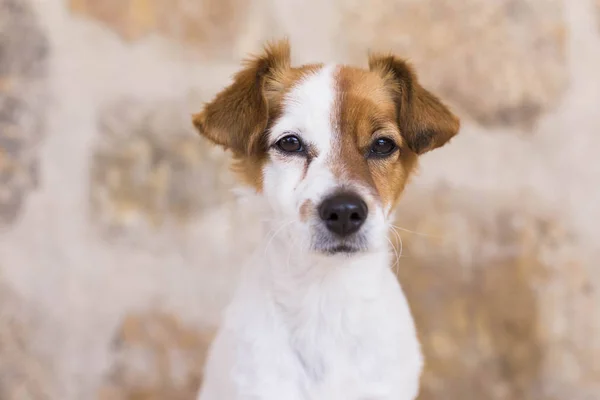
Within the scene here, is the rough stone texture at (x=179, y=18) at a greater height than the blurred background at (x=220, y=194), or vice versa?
the rough stone texture at (x=179, y=18)

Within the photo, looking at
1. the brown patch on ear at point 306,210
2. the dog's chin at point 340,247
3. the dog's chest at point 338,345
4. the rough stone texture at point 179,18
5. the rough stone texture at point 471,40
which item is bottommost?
the dog's chest at point 338,345

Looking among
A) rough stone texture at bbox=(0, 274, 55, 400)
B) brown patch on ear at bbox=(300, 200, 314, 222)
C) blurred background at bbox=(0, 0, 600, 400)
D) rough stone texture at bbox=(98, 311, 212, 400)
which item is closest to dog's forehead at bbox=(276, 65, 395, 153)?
brown patch on ear at bbox=(300, 200, 314, 222)

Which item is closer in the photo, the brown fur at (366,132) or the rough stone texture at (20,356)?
the brown fur at (366,132)

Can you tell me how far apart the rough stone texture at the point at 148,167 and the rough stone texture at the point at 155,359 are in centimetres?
27

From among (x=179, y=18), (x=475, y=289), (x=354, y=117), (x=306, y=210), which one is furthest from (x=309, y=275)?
(x=179, y=18)

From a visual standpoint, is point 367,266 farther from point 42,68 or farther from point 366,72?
point 42,68

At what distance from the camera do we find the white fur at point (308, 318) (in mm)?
1279

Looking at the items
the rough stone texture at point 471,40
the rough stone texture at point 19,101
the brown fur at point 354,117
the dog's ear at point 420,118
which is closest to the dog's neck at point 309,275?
the brown fur at point 354,117

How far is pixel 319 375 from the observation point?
1.31 meters

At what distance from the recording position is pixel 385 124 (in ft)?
4.26

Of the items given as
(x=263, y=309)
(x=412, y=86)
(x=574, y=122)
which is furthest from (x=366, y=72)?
(x=574, y=122)

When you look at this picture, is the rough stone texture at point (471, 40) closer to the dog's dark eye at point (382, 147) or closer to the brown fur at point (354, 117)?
the brown fur at point (354, 117)

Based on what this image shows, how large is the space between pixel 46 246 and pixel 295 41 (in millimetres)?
857

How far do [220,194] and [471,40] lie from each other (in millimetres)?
777
